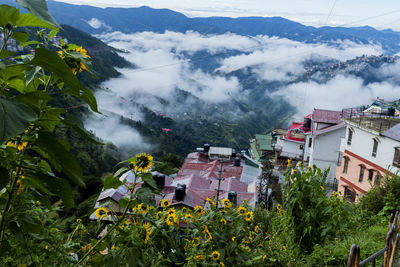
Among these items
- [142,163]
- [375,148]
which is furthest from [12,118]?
[375,148]

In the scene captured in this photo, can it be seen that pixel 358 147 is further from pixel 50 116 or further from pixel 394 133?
pixel 50 116

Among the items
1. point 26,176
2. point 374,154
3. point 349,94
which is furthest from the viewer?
point 349,94

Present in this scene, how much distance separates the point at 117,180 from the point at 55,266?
856 mm

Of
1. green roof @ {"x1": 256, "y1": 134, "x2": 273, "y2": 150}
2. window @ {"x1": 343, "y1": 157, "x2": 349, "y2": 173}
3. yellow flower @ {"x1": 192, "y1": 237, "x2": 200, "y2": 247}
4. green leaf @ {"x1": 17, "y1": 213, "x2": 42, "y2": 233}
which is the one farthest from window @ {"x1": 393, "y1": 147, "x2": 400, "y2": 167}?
green roof @ {"x1": 256, "y1": 134, "x2": 273, "y2": 150}

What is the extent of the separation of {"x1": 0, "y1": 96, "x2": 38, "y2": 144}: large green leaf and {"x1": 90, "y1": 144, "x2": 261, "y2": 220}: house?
13261 millimetres

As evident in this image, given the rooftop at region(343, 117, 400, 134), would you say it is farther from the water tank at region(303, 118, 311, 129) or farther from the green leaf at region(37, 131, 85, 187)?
the green leaf at region(37, 131, 85, 187)

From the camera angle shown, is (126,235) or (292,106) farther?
(292,106)

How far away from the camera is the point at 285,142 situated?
3169 cm

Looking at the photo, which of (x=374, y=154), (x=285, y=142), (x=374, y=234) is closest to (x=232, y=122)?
(x=285, y=142)

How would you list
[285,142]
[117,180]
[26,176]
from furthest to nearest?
[285,142]
[117,180]
[26,176]

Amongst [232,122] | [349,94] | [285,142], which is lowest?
[232,122]

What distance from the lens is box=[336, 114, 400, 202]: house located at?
13.2 m

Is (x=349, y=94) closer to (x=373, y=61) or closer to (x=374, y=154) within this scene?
(x=373, y=61)

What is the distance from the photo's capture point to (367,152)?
1506cm
